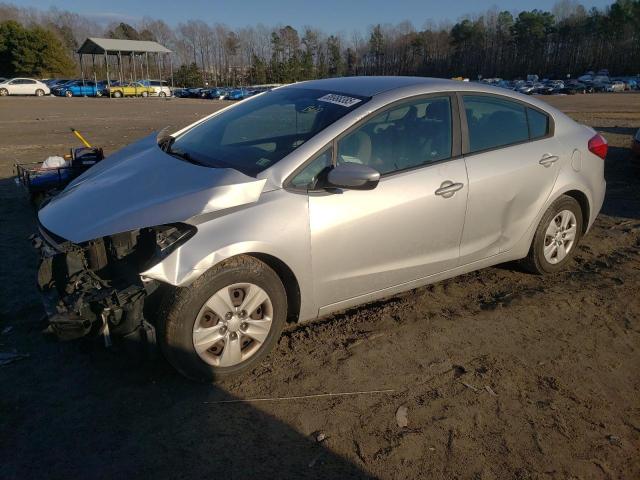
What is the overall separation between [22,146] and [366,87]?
1231cm

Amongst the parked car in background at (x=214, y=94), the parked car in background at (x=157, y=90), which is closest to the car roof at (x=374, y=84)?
the parked car in background at (x=157, y=90)

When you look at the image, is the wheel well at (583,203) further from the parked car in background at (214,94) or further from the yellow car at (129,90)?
the parked car in background at (214,94)

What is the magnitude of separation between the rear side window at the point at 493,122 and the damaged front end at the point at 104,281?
2369 mm

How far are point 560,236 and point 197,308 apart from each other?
3.39 m

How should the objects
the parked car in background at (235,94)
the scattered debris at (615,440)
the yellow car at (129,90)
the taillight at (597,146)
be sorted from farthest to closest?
the parked car in background at (235,94), the yellow car at (129,90), the taillight at (597,146), the scattered debris at (615,440)

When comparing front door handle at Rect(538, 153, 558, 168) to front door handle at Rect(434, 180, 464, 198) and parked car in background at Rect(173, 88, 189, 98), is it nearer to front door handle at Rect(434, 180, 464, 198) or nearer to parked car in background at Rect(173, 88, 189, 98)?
front door handle at Rect(434, 180, 464, 198)

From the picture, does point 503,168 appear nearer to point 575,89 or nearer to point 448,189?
point 448,189

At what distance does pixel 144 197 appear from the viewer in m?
3.25

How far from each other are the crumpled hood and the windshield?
0.22m

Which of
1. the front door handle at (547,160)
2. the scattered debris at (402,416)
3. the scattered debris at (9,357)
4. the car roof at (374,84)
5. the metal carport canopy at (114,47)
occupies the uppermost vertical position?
the metal carport canopy at (114,47)

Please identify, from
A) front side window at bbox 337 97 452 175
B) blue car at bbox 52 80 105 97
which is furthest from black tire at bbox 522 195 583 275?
blue car at bbox 52 80 105 97

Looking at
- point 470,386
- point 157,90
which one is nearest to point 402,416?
point 470,386

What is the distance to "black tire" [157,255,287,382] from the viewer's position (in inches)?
118

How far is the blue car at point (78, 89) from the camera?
52438 millimetres
